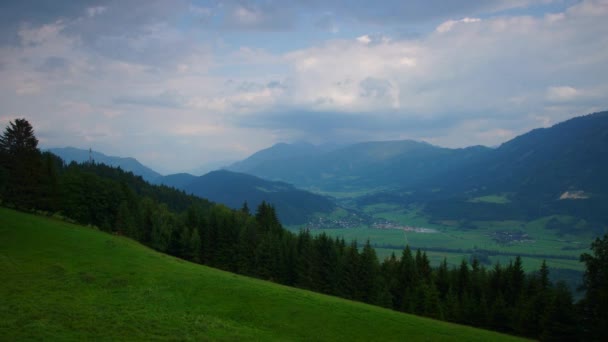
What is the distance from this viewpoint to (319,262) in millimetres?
72750

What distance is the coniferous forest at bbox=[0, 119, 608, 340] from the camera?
1836 inches

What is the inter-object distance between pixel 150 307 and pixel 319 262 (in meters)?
43.9

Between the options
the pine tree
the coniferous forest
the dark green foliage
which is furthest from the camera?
the pine tree

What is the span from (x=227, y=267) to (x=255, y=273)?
7758mm

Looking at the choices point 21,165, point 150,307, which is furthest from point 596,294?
point 21,165

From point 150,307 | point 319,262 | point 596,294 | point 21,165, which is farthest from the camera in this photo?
point 319,262

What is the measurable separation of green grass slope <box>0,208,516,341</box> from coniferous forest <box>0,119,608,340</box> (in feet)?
51.9

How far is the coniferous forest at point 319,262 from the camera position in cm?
4662

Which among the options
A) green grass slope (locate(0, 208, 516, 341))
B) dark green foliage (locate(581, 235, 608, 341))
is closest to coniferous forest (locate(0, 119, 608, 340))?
dark green foliage (locate(581, 235, 608, 341))

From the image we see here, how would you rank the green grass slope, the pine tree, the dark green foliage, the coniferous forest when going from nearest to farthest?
the green grass slope < the dark green foliage < the coniferous forest < the pine tree

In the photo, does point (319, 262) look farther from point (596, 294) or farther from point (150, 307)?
point (150, 307)

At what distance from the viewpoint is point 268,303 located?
123 ft

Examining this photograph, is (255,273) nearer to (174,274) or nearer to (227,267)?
(227,267)

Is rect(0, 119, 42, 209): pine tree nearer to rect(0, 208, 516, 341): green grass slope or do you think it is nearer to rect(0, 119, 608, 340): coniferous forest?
rect(0, 119, 608, 340): coniferous forest
